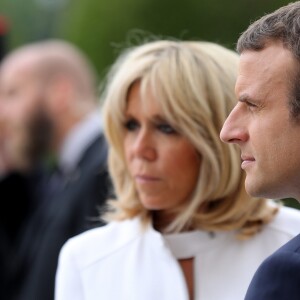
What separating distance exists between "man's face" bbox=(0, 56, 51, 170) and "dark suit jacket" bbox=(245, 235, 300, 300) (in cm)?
424

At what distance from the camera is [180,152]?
328 centimetres

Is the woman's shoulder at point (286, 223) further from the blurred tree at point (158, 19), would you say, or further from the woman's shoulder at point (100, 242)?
the blurred tree at point (158, 19)

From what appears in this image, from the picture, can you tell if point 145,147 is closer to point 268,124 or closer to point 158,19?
point 268,124

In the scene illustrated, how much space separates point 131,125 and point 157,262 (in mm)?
495

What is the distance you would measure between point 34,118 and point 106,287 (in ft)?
11.0

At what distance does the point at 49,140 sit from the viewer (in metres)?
6.46

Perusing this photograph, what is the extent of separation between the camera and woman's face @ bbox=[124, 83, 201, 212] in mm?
3266

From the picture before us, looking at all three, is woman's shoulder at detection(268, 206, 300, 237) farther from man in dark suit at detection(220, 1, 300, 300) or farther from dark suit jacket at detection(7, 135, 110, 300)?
dark suit jacket at detection(7, 135, 110, 300)

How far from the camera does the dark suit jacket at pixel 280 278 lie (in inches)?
82.3

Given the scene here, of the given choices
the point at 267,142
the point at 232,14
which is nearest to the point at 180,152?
the point at 267,142

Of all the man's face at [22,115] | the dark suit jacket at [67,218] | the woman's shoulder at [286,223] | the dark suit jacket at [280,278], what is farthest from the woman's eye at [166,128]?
the man's face at [22,115]

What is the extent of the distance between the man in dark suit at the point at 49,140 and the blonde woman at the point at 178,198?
1393 mm

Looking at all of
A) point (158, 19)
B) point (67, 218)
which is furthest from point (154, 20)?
point (67, 218)

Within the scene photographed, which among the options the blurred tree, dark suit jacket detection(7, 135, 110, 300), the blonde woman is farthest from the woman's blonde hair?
the blurred tree
